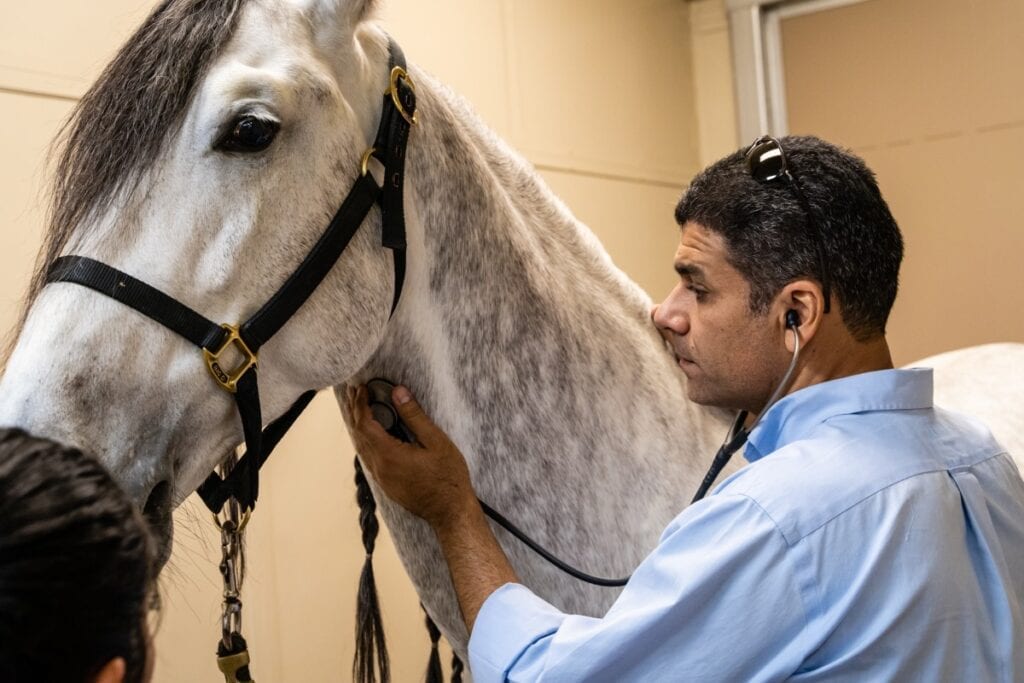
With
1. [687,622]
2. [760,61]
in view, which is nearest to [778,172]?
[687,622]

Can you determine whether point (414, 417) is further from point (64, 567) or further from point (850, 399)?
point (64, 567)

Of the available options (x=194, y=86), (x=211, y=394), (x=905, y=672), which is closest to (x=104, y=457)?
(x=211, y=394)

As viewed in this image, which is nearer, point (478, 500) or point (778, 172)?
point (778, 172)

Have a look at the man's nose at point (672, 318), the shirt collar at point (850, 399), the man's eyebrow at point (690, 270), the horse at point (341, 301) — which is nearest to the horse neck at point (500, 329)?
the horse at point (341, 301)

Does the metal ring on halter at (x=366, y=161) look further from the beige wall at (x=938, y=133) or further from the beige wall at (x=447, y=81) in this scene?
the beige wall at (x=938, y=133)

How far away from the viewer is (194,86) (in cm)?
100

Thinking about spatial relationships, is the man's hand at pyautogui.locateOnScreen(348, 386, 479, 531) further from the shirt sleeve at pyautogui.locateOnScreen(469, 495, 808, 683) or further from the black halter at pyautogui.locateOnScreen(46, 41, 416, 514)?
the shirt sleeve at pyautogui.locateOnScreen(469, 495, 808, 683)

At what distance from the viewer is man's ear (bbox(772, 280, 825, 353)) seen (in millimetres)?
958

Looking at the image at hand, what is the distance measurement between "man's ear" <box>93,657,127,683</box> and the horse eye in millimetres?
562

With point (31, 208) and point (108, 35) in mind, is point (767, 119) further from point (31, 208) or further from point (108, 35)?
point (31, 208)

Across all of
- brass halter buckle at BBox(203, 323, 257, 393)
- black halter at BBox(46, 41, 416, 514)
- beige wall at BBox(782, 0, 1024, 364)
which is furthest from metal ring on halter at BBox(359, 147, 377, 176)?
beige wall at BBox(782, 0, 1024, 364)

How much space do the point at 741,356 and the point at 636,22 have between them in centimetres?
296

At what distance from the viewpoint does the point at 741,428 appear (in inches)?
54.1

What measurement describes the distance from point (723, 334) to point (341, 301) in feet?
1.31
